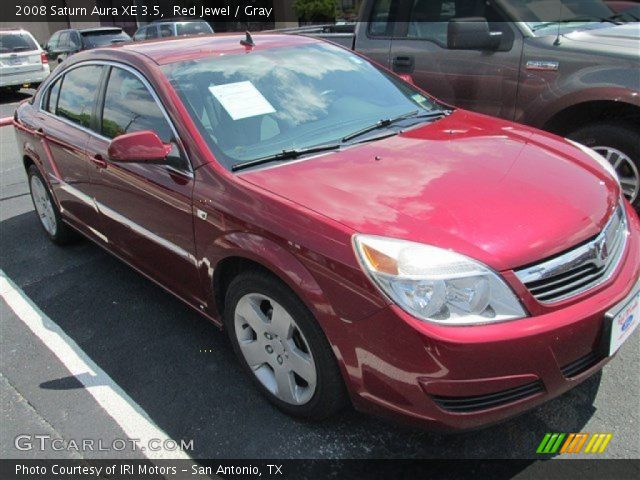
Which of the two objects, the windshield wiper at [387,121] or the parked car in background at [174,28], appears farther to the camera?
the parked car in background at [174,28]

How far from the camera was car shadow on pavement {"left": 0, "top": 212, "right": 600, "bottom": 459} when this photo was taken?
7.89ft

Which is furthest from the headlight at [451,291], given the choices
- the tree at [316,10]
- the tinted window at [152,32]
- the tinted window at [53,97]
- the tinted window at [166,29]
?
the tree at [316,10]

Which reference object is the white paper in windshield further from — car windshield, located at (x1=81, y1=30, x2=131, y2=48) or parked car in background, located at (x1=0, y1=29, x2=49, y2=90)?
car windshield, located at (x1=81, y1=30, x2=131, y2=48)

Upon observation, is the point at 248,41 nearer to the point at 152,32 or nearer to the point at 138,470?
the point at 138,470

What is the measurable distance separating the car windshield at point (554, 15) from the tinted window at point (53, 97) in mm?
3550

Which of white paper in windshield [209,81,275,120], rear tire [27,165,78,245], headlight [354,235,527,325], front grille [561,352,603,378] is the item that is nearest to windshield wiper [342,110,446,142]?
white paper in windshield [209,81,275,120]

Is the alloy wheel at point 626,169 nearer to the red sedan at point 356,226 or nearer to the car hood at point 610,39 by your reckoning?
the car hood at point 610,39

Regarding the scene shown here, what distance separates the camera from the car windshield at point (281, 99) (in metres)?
2.79

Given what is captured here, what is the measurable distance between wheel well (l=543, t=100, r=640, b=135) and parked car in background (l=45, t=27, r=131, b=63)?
13822 mm

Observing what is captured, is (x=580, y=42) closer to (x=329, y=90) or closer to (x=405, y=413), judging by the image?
(x=329, y=90)

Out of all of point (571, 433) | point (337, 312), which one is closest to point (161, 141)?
point (337, 312)

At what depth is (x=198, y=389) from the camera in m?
2.87

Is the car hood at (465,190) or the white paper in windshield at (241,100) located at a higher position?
the white paper in windshield at (241,100)

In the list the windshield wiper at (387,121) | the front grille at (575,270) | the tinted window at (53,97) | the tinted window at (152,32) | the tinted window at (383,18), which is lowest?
the tinted window at (152,32)
